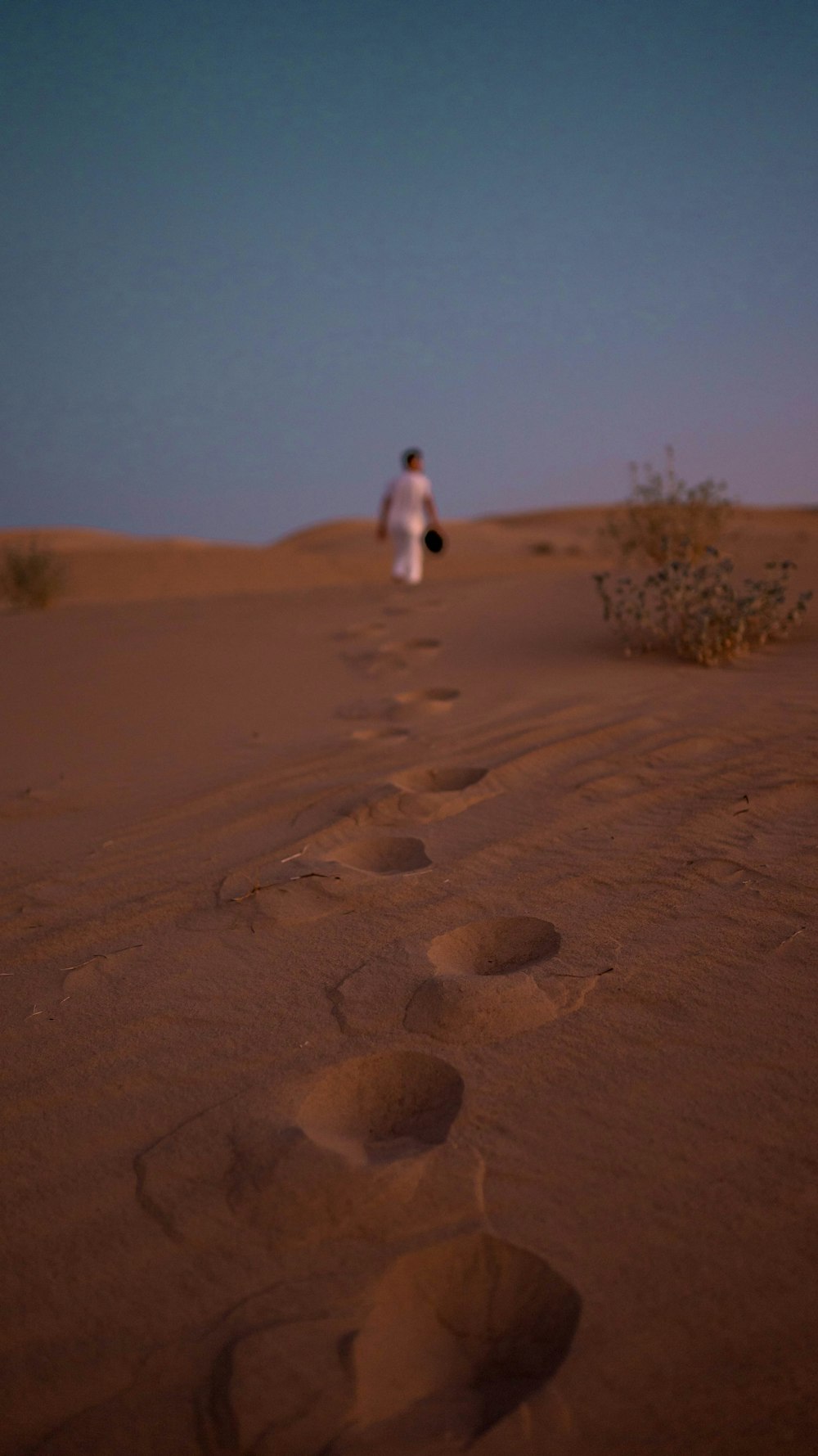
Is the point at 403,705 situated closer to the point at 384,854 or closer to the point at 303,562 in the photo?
the point at 384,854

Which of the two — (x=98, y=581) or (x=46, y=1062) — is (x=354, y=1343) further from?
(x=98, y=581)

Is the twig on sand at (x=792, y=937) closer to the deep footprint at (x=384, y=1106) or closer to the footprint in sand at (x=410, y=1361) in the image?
the deep footprint at (x=384, y=1106)

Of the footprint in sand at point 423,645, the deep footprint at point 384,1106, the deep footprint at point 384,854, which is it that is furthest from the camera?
the footprint in sand at point 423,645

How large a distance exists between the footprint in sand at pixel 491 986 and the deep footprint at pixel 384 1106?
3.6 inches

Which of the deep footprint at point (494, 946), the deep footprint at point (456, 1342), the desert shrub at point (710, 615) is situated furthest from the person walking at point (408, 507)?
the deep footprint at point (456, 1342)

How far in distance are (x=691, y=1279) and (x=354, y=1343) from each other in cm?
43

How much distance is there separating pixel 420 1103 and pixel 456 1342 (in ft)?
1.30

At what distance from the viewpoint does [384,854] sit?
7.95 feet

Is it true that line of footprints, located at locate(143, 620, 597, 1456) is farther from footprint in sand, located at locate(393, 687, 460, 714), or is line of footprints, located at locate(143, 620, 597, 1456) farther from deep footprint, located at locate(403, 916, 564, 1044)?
footprint in sand, located at locate(393, 687, 460, 714)

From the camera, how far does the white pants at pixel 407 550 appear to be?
28.7 feet

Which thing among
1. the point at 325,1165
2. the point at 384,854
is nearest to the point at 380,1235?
the point at 325,1165

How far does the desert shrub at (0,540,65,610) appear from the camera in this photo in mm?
11047

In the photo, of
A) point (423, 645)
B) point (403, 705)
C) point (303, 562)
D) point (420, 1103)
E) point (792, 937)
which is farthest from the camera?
point (303, 562)

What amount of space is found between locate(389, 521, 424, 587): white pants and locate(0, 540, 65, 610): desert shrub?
16.0 feet
